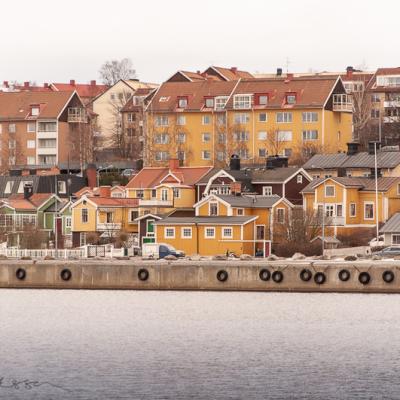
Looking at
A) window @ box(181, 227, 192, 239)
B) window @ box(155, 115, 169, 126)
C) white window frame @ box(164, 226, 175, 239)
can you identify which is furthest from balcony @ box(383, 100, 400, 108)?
window @ box(181, 227, 192, 239)

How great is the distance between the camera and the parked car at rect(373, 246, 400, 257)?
98.1 meters

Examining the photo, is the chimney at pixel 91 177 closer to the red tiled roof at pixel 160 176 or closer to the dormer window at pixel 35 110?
the red tiled roof at pixel 160 176

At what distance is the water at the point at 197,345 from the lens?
2286 inches

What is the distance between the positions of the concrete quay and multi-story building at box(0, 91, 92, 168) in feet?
209

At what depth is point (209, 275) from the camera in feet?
298

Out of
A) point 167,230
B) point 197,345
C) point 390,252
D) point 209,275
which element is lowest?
point 197,345

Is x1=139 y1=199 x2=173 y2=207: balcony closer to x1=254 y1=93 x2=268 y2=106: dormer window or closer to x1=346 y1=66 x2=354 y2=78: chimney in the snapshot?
x1=254 y1=93 x2=268 y2=106: dormer window

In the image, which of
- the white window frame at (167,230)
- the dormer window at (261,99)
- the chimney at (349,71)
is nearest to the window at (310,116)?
the dormer window at (261,99)

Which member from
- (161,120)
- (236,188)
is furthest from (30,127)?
(236,188)

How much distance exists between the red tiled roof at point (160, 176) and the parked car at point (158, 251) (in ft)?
53.5

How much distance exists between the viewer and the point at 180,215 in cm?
11969

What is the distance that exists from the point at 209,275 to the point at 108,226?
30.7m

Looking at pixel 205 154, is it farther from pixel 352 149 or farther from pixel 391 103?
pixel 352 149

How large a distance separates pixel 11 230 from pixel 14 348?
169 ft
